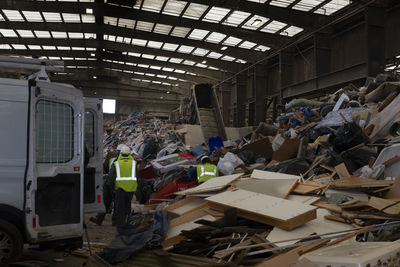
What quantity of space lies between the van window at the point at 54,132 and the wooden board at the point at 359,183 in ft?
11.7

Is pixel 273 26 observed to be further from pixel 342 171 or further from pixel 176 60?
pixel 342 171

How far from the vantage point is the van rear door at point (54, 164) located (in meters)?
3.72

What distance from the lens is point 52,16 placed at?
53.2ft

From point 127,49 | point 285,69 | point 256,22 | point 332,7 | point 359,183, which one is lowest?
point 359,183

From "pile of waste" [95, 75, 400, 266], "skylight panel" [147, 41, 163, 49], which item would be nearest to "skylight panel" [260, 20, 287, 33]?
"skylight panel" [147, 41, 163, 49]

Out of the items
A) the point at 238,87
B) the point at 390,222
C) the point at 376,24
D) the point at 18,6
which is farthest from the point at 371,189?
the point at 238,87

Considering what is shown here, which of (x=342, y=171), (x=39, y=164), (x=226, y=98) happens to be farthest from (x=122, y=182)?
(x=226, y=98)

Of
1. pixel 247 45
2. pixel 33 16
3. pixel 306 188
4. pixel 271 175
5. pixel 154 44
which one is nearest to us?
pixel 306 188

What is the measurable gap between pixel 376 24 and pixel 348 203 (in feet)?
30.4

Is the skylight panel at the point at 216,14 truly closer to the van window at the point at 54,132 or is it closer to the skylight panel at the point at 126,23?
the skylight panel at the point at 126,23

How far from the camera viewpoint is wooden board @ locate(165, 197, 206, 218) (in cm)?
504

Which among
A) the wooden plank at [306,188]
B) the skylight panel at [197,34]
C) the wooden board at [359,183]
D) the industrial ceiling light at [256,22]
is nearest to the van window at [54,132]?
the wooden plank at [306,188]

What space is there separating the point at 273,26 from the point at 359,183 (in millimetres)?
12027

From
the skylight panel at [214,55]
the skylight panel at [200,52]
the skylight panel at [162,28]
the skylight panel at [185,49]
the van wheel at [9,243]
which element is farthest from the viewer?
the skylight panel at [214,55]
